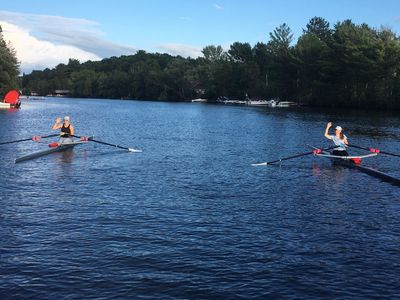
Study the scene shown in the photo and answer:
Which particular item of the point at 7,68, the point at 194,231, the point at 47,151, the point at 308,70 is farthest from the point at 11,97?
the point at 194,231

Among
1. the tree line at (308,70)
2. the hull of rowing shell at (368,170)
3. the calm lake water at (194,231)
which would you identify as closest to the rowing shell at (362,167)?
the hull of rowing shell at (368,170)

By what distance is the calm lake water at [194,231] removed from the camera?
10.6 meters

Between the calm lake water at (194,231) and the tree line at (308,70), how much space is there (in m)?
86.6

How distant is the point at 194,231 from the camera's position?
14.4 meters

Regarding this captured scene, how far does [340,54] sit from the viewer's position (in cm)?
11556

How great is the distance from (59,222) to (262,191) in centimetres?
906

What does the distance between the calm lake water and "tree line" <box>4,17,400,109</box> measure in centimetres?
8660

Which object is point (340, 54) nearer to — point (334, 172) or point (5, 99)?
point (5, 99)

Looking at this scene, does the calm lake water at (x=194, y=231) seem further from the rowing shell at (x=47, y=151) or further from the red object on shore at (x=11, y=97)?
the red object on shore at (x=11, y=97)

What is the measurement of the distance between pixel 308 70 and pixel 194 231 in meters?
123

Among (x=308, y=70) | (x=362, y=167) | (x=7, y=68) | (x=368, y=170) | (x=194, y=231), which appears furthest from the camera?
(x=308, y=70)

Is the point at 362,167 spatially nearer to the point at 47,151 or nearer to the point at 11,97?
the point at 47,151

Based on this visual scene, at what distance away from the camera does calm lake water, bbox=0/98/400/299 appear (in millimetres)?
10609

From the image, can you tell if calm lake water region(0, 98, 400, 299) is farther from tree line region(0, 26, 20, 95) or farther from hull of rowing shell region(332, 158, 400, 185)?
tree line region(0, 26, 20, 95)
